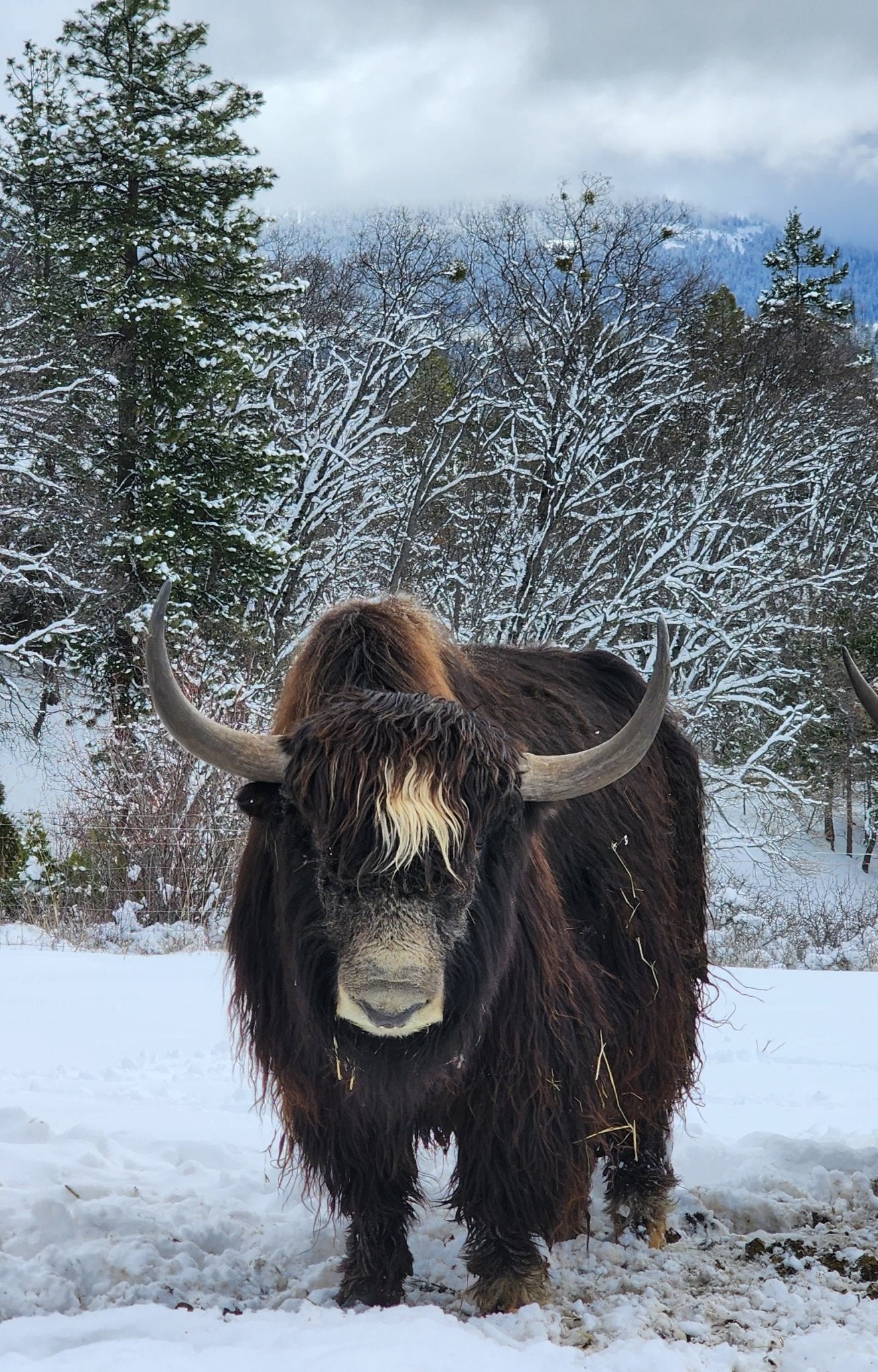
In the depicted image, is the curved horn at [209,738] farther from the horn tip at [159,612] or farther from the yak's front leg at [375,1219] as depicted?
the yak's front leg at [375,1219]

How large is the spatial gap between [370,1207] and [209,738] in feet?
4.61

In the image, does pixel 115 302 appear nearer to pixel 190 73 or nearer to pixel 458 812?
pixel 190 73

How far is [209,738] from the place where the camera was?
9.48 ft

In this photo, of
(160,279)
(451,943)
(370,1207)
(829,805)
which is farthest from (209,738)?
(829,805)

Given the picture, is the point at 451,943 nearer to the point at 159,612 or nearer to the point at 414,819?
the point at 414,819

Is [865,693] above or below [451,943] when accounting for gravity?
above

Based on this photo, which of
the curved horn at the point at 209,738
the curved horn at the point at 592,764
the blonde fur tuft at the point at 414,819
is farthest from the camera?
the curved horn at the point at 592,764

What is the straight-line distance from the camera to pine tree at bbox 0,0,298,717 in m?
17.1

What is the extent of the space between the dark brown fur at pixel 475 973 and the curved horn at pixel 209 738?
0.06 m

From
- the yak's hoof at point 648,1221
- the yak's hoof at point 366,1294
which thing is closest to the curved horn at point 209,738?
the yak's hoof at point 366,1294

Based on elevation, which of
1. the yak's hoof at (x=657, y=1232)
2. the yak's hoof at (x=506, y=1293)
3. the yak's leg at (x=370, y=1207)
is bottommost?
the yak's hoof at (x=657, y=1232)

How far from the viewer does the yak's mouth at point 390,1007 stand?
2.52 m

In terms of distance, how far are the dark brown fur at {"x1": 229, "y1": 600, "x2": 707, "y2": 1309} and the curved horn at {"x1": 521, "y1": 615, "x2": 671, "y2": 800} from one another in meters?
0.08

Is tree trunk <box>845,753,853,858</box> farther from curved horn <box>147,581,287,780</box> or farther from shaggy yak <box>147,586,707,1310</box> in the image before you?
curved horn <box>147,581,287,780</box>
